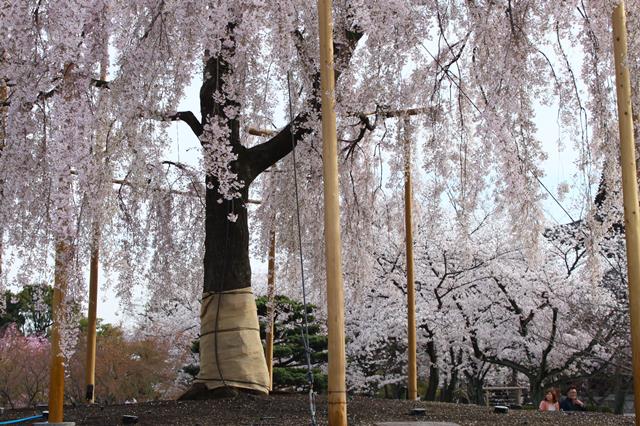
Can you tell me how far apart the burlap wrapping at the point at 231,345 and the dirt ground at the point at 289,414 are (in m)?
0.24

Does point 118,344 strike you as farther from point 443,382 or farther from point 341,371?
point 341,371

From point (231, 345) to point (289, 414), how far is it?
1.40 m

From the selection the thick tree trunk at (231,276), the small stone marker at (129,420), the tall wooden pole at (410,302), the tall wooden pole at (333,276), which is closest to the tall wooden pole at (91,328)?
the thick tree trunk at (231,276)

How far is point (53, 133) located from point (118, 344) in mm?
12405

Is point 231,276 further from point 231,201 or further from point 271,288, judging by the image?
point 271,288

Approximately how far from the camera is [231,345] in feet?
25.9

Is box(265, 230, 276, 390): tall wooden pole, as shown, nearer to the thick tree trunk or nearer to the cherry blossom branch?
the thick tree trunk

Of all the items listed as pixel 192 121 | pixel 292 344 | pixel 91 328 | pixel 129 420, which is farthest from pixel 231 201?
pixel 292 344

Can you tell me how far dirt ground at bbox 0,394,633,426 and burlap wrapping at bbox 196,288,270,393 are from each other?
9.4 inches

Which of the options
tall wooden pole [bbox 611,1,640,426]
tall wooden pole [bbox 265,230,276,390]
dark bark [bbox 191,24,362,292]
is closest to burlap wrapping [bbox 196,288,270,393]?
dark bark [bbox 191,24,362,292]

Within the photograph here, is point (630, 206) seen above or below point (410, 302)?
above

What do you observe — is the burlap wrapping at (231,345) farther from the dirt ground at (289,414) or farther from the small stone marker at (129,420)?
the small stone marker at (129,420)

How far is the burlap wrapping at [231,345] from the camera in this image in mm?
7848

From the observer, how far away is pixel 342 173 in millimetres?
9477
